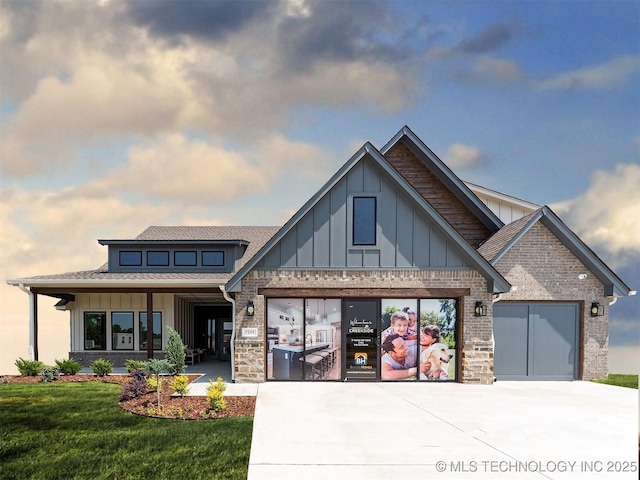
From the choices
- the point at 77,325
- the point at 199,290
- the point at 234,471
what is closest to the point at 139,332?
the point at 77,325

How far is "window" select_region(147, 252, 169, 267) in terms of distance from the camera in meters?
20.1

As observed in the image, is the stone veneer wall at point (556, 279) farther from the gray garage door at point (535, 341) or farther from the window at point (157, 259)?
the window at point (157, 259)

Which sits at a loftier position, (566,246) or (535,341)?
(566,246)

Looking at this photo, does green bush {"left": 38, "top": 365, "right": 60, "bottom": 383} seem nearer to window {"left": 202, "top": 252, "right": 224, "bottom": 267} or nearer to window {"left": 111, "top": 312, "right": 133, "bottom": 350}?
window {"left": 111, "top": 312, "right": 133, "bottom": 350}

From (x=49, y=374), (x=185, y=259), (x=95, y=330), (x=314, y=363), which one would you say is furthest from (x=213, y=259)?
(x=314, y=363)

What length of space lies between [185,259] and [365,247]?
341 inches

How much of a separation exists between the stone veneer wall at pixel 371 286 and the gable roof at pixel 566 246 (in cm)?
177

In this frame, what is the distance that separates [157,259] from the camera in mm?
20172

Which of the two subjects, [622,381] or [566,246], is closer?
[566,246]

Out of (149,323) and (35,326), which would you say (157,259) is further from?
(35,326)

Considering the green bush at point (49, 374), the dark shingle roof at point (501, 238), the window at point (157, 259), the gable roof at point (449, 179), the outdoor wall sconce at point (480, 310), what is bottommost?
the green bush at point (49, 374)

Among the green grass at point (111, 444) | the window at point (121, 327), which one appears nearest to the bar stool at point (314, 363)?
the green grass at point (111, 444)

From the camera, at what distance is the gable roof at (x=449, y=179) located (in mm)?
17016

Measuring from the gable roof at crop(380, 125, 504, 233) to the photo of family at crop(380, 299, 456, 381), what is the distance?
12.7ft
